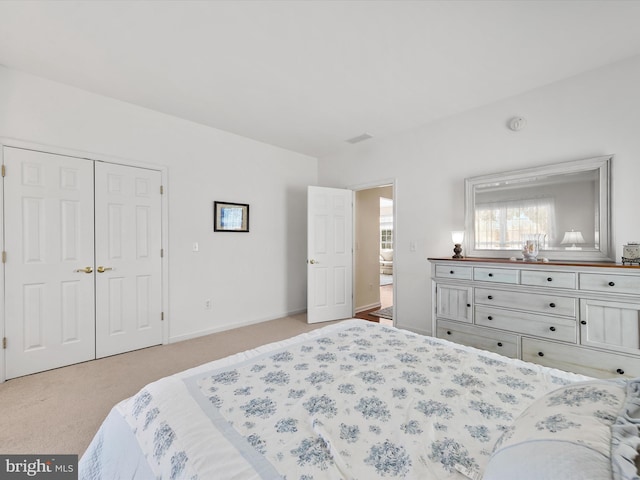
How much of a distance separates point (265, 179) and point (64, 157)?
2.28m

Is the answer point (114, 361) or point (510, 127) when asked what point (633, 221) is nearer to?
point (510, 127)

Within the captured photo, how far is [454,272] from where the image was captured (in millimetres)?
2887

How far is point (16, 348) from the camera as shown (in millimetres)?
2566

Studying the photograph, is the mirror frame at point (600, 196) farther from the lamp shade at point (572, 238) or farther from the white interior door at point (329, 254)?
the white interior door at point (329, 254)

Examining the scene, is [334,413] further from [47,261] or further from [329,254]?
[329,254]

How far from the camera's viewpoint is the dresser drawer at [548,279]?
7.40 ft

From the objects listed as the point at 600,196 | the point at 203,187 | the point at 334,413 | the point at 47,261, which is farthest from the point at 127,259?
the point at 600,196

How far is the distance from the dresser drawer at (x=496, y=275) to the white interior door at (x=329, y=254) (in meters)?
2.13

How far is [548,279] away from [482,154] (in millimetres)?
1507

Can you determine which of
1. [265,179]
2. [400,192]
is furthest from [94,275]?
[400,192]

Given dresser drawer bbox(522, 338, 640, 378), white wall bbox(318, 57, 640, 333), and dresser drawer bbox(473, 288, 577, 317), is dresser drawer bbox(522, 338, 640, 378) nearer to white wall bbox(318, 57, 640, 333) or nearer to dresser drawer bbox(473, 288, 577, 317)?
dresser drawer bbox(473, 288, 577, 317)

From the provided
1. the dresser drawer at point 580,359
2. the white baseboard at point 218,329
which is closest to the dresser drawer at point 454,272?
the dresser drawer at point 580,359

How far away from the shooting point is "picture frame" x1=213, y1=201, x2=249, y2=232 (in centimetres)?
384

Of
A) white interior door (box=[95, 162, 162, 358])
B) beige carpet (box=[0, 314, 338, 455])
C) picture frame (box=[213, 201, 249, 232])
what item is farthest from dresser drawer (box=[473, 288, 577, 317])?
white interior door (box=[95, 162, 162, 358])
